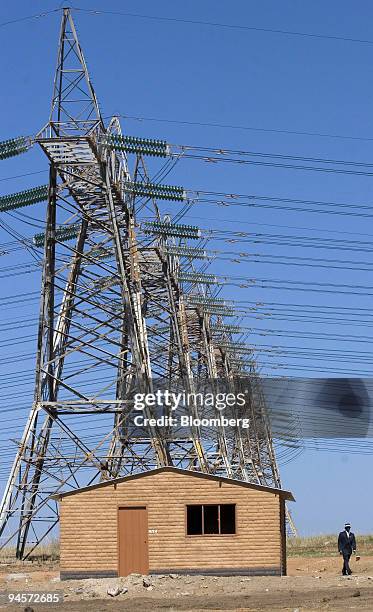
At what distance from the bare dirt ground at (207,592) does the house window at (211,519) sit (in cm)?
152

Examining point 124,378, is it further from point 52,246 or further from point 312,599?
point 312,599

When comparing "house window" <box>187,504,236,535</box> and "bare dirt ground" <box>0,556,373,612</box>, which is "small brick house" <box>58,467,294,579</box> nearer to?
"house window" <box>187,504,236,535</box>

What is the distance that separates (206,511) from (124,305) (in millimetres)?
10635

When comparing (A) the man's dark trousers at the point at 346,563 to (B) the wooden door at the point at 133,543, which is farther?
(A) the man's dark trousers at the point at 346,563

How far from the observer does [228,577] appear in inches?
1307

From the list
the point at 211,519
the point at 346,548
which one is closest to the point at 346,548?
the point at 346,548

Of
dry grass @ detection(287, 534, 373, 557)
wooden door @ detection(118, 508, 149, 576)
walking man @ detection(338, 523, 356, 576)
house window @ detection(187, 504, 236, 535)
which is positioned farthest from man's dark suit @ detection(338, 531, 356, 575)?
dry grass @ detection(287, 534, 373, 557)

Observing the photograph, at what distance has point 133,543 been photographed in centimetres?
3378

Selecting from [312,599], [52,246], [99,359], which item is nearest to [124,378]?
[99,359]

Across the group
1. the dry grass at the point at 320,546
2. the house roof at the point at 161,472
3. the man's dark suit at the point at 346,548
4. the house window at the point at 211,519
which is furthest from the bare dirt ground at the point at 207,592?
the dry grass at the point at 320,546

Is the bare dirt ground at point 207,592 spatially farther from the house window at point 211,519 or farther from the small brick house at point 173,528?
the house window at point 211,519

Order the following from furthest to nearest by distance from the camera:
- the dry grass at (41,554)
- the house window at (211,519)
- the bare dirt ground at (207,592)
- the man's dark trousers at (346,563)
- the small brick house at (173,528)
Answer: the dry grass at (41,554)
the man's dark trousers at (346,563)
the house window at (211,519)
the small brick house at (173,528)
the bare dirt ground at (207,592)

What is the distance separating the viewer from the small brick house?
33656 mm

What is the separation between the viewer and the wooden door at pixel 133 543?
111ft
